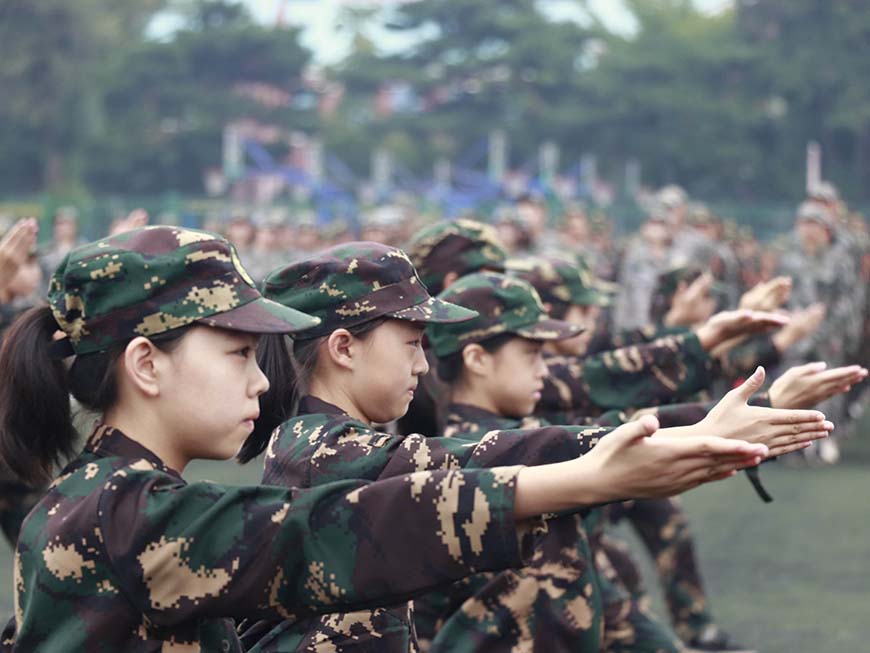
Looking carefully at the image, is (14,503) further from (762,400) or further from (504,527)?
(504,527)

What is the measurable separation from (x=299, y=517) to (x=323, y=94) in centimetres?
5713

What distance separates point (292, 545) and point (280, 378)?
1.35 metres

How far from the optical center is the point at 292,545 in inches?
114

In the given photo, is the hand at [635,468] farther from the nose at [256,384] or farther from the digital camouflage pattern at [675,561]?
the digital camouflage pattern at [675,561]

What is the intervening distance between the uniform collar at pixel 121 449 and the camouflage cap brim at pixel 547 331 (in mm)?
2420

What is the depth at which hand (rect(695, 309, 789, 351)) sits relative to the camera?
5.73 metres

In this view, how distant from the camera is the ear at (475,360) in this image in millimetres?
5484

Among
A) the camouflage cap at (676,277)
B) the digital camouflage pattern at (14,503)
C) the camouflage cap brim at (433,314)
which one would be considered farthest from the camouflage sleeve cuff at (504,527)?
the camouflage cap at (676,277)

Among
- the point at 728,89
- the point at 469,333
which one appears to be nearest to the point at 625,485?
the point at 469,333

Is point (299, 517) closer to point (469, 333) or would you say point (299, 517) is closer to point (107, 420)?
point (107, 420)

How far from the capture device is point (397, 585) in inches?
115

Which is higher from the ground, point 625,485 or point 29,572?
point 625,485

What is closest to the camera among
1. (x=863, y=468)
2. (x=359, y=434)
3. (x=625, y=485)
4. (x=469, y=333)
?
(x=625, y=485)

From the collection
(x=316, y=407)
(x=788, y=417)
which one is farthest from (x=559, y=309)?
(x=788, y=417)
